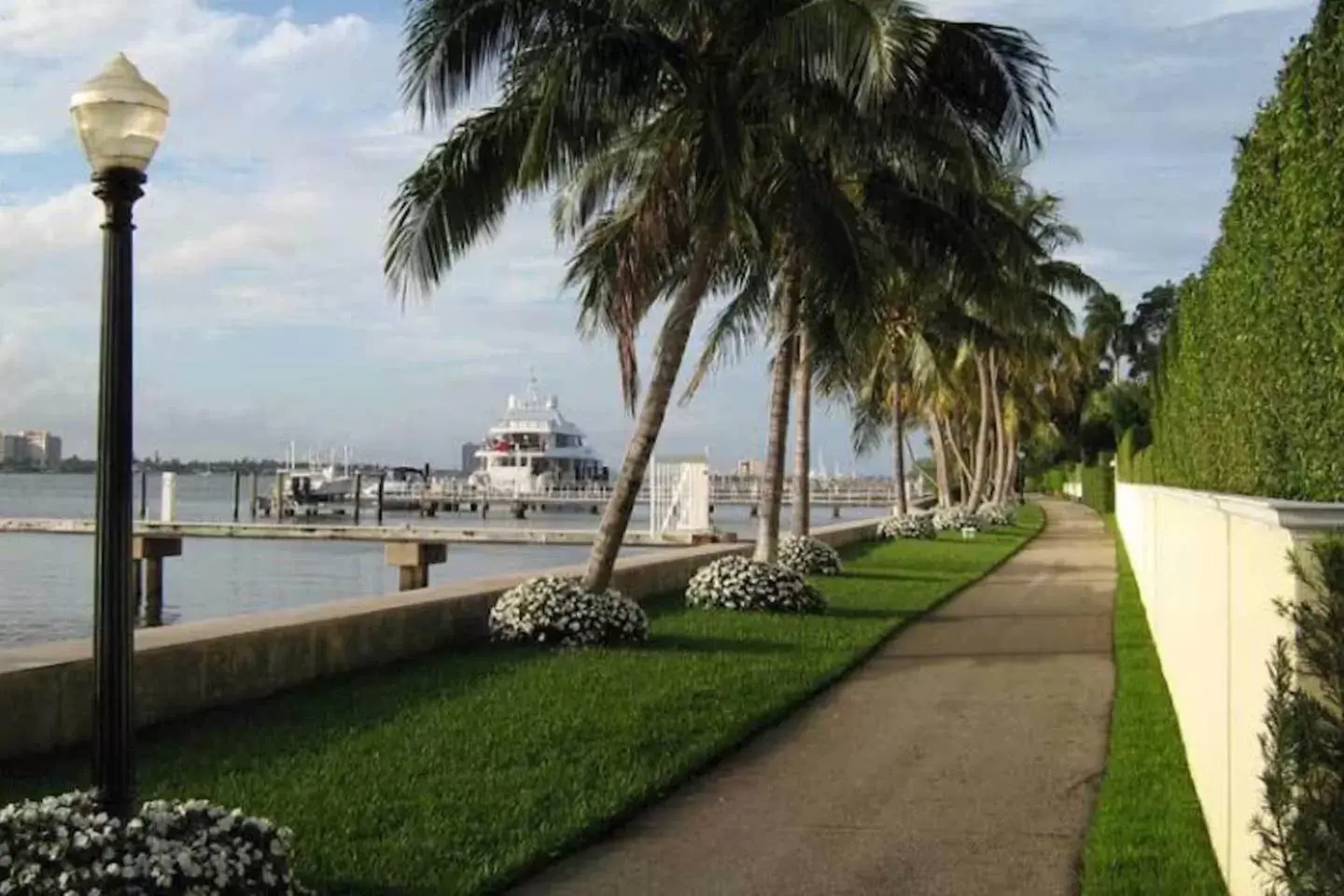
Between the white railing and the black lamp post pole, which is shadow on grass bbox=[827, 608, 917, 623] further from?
the white railing

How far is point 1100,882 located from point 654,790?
258 centimetres

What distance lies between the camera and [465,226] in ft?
44.6

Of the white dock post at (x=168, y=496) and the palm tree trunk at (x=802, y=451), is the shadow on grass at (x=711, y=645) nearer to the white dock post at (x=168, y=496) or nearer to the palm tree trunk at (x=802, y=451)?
the palm tree trunk at (x=802, y=451)

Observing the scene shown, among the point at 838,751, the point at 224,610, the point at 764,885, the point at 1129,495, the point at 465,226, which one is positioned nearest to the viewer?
the point at 764,885

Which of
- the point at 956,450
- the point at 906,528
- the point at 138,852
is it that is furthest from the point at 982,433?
the point at 138,852

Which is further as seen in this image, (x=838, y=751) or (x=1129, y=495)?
→ (x=1129, y=495)

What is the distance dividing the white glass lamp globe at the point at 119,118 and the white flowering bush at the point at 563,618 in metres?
8.57

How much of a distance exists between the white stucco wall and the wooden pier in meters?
29.9

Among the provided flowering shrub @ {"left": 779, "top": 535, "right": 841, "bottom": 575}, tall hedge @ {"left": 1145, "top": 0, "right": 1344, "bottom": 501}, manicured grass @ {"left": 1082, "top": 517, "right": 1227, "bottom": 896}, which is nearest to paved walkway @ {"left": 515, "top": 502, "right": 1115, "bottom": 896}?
manicured grass @ {"left": 1082, "top": 517, "right": 1227, "bottom": 896}

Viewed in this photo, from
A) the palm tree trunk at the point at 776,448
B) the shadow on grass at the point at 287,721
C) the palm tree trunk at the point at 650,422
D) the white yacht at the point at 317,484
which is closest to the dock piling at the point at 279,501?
the white yacht at the point at 317,484

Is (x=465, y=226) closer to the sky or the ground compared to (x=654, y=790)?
closer to the sky

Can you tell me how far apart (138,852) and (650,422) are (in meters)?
10.1

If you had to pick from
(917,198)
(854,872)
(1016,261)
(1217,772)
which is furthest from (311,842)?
(1016,261)

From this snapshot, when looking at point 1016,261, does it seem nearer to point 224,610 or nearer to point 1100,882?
point 1100,882
